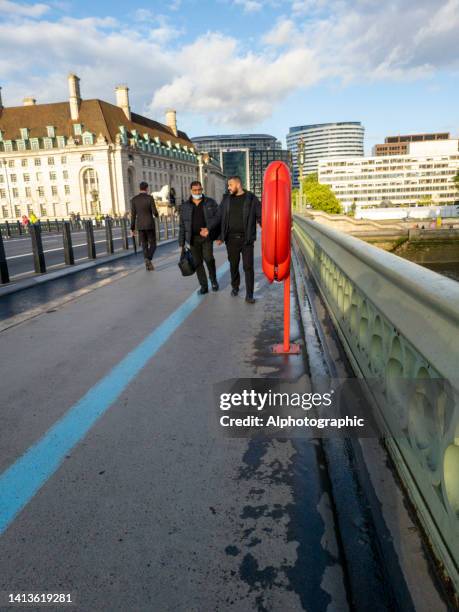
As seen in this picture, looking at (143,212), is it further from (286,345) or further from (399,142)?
(399,142)

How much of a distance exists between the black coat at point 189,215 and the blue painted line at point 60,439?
11.0 feet

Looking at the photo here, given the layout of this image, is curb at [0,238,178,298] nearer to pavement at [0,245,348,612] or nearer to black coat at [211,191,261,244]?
black coat at [211,191,261,244]

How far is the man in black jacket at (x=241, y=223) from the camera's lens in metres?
6.50

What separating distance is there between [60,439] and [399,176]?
167m

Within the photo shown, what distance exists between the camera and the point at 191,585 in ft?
5.12

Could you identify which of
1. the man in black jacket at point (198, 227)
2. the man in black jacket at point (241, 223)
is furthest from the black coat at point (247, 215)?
the man in black jacket at point (198, 227)

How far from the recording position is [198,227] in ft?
24.4

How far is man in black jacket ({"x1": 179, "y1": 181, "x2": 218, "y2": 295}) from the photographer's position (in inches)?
286

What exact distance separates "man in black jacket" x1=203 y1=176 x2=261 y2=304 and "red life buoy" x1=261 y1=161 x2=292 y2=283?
2.65 metres

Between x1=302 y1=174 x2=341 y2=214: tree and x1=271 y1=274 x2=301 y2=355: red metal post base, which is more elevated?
x1=302 y1=174 x2=341 y2=214: tree

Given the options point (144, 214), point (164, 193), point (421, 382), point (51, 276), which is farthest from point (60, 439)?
point (164, 193)

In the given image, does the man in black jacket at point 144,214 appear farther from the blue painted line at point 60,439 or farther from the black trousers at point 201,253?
the blue painted line at point 60,439

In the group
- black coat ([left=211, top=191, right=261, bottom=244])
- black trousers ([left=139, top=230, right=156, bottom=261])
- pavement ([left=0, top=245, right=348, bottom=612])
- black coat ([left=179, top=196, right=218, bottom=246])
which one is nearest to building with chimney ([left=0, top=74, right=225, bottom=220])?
black trousers ([left=139, top=230, right=156, bottom=261])

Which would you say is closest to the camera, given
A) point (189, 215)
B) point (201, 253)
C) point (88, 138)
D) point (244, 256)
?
point (244, 256)
